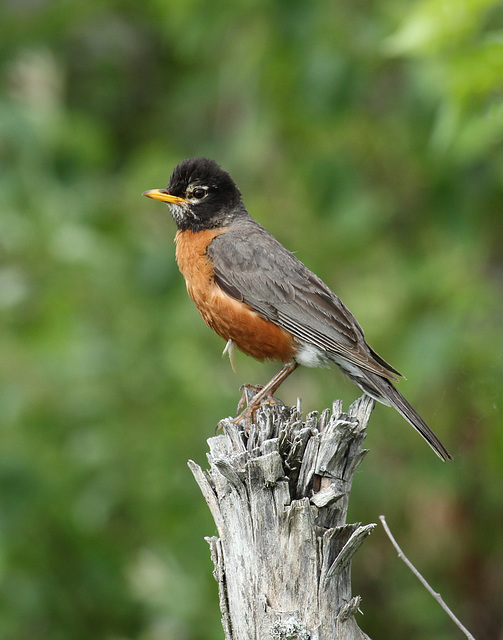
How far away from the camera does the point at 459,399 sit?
17.8ft

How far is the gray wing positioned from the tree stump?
104 centimetres

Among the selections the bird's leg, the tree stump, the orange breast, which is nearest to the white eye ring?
the orange breast

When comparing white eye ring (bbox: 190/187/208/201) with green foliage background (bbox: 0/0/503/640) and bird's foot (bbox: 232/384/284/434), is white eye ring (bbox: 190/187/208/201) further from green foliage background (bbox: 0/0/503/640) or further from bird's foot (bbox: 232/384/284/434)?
bird's foot (bbox: 232/384/284/434)

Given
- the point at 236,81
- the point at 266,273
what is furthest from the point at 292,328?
the point at 236,81

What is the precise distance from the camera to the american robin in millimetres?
3816

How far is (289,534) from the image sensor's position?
2.48 metres

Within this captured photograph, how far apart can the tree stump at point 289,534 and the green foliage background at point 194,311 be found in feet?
6.46

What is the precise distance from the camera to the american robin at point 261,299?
150 inches

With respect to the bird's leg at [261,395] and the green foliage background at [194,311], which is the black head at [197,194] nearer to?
the green foliage background at [194,311]

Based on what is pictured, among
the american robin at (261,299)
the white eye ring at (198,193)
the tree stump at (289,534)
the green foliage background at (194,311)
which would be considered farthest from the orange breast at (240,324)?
the tree stump at (289,534)

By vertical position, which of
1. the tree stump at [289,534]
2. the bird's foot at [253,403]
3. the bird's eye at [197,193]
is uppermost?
the bird's eye at [197,193]

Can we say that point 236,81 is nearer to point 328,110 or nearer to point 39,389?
point 328,110

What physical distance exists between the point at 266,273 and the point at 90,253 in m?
1.36

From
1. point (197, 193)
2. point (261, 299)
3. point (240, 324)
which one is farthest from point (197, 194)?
point (240, 324)
